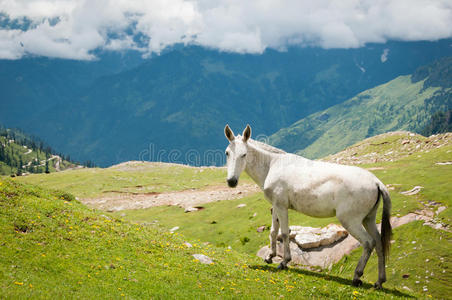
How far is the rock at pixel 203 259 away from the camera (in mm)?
14236

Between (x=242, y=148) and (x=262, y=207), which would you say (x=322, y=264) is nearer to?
(x=242, y=148)

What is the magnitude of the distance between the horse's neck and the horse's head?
17.0 inches

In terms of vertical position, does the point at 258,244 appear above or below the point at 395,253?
below

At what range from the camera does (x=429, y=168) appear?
32719mm

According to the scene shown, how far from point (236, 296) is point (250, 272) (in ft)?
8.29

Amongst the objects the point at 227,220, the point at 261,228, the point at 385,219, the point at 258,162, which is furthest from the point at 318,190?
the point at 227,220

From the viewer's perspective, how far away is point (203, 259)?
14461 mm

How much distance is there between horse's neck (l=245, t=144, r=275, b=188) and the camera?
14992mm

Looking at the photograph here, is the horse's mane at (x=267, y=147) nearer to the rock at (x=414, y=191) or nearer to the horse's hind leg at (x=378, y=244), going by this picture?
the horse's hind leg at (x=378, y=244)

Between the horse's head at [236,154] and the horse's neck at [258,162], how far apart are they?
433 mm

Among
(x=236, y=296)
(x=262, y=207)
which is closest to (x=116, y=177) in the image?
(x=262, y=207)

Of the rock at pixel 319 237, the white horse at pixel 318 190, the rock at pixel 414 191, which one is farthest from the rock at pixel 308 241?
the rock at pixel 414 191

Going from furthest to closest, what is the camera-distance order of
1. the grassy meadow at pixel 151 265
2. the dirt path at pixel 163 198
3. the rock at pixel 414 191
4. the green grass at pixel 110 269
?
1. the dirt path at pixel 163 198
2. the rock at pixel 414 191
3. the grassy meadow at pixel 151 265
4. the green grass at pixel 110 269

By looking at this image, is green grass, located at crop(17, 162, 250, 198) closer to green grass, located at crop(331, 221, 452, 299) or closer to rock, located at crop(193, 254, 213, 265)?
green grass, located at crop(331, 221, 452, 299)
